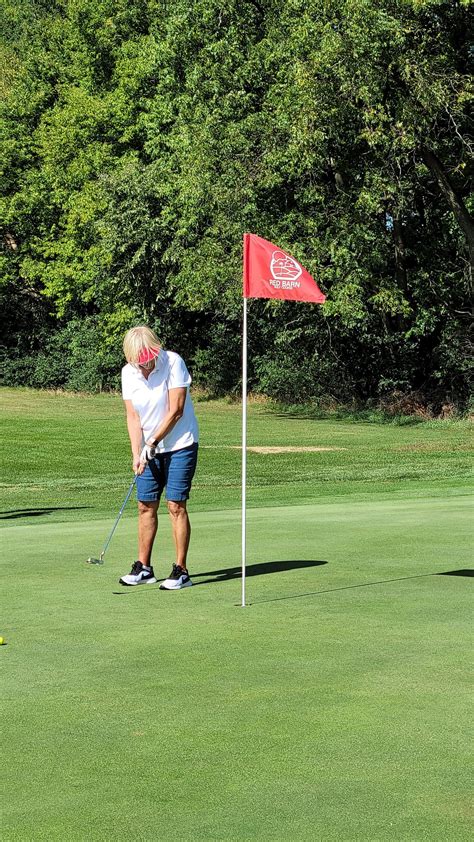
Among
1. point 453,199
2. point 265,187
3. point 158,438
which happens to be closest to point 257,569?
Result: point 158,438

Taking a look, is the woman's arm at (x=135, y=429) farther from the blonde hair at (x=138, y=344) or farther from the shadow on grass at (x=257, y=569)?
the shadow on grass at (x=257, y=569)

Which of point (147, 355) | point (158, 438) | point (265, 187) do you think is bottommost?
point (158, 438)

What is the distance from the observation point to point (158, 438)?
8.26 meters

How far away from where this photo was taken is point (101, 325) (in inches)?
2060

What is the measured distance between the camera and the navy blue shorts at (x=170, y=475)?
8.46 meters

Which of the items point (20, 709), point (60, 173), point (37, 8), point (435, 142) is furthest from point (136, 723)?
point (37, 8)

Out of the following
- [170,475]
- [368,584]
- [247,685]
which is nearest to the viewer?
[247,685]

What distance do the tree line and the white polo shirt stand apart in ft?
73.9

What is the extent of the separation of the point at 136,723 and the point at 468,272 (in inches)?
1349

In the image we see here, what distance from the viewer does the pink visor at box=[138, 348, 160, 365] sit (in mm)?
8117

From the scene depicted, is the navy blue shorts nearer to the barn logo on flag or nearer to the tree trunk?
the barn logo on flag

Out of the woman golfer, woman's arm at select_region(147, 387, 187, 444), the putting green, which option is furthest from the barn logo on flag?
the putting green

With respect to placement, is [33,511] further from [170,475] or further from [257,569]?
[170,475]

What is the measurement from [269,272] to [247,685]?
3631mm
